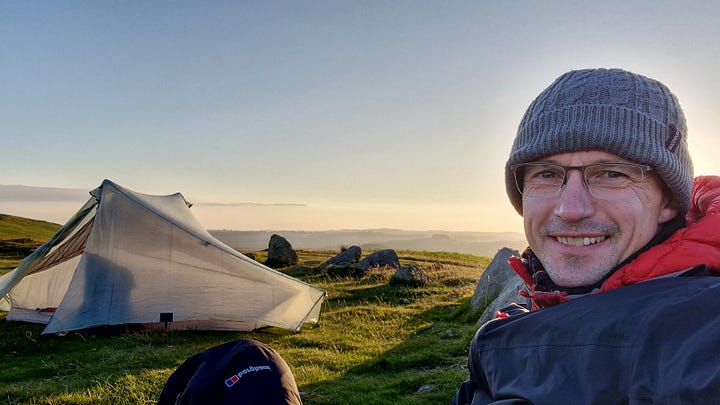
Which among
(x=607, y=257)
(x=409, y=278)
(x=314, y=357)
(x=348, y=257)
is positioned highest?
(x=607, y=257)

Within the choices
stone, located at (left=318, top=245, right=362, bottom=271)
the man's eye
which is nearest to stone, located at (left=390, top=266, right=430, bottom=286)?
stone, located at (left=318, top=245, right=362, bottom=271)

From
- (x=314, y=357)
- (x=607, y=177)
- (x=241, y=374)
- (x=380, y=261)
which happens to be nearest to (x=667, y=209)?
(x=607, y=177)

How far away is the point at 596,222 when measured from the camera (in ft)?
7.84

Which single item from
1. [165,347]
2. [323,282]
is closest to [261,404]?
[165,347]

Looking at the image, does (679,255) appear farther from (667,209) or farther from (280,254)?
(280,254)

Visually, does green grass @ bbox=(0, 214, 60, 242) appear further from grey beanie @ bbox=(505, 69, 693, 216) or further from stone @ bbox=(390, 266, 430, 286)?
grey beanie @ bbox=(505, 69, 693, 216)

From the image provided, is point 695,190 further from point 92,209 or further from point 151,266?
point 92,209

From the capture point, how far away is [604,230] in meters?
2.37

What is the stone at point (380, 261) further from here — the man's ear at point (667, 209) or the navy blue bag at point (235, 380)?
the man's ear at point (667, 209)

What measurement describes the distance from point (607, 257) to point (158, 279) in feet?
31.0

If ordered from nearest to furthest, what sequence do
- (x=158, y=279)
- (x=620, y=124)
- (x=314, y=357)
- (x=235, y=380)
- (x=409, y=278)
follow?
(x=620, y=124)
(x=235, y=380)
(x=314, y=357)
(x=158, y=279)
(x=409, y=278)

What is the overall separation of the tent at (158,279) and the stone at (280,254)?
1239 centimetres

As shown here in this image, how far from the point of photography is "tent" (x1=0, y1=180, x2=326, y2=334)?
1002 centimetres

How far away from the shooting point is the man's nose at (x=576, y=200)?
2.40 metres
